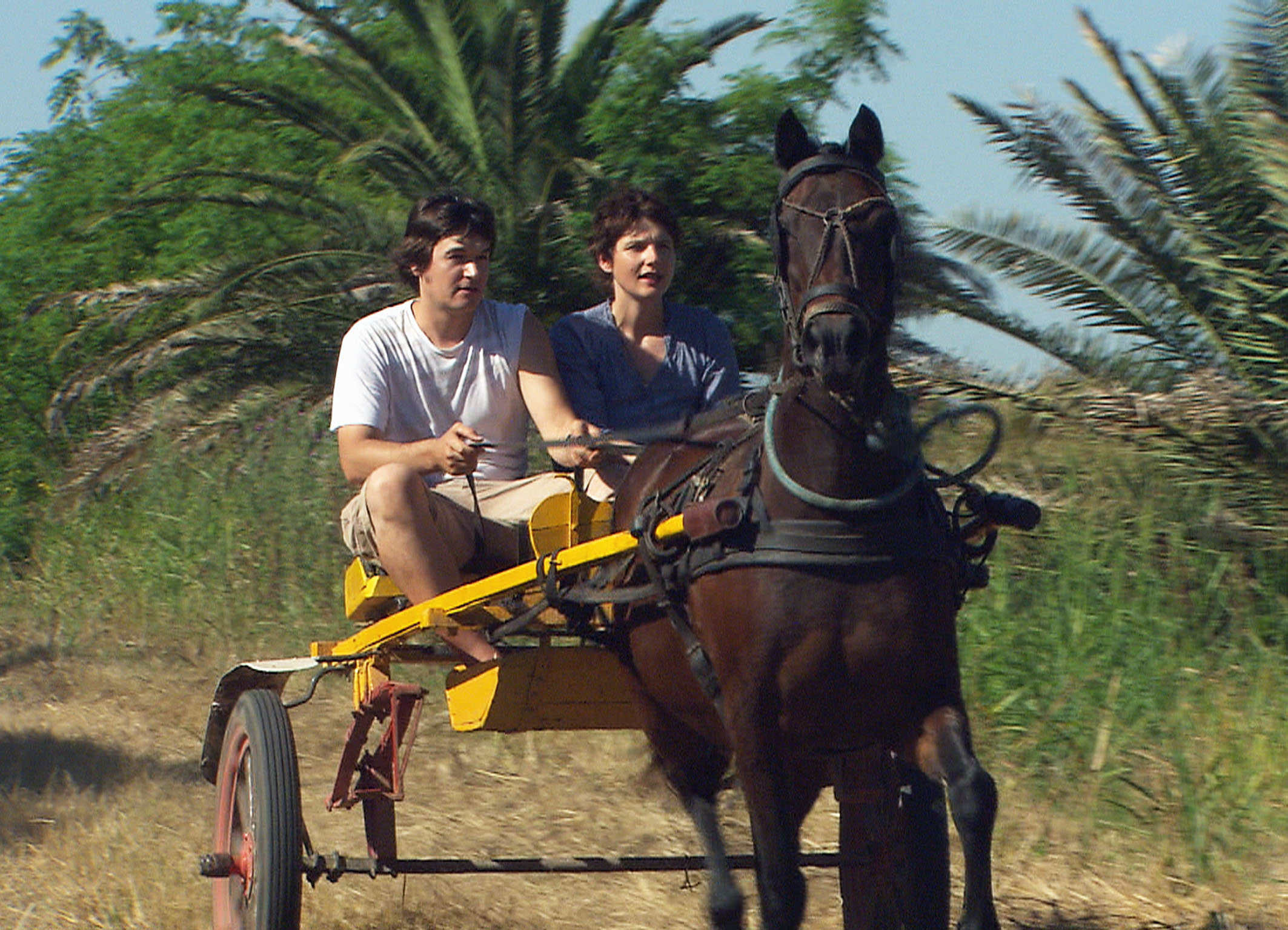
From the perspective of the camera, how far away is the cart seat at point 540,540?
14.9 ft

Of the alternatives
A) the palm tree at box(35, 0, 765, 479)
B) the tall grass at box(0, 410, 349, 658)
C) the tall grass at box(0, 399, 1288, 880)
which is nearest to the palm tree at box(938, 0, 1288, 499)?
the tall grass at box(0, 399, 1288, 880)

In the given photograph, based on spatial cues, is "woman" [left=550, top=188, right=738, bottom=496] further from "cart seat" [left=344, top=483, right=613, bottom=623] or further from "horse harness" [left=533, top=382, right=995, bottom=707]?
"horse harness" [left=533, top=382, right=995, bottom=707]

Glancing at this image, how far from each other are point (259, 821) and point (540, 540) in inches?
40.2

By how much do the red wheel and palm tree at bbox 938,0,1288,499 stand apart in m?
3.71

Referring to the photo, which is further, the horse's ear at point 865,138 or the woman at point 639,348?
the woman at point 639,348

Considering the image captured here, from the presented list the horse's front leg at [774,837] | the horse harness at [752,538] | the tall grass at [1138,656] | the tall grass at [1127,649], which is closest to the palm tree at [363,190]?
the tall grass at [1127,649]

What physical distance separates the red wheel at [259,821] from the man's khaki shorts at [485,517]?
538 millimetres

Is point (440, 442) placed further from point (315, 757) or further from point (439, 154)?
point (439, 154)

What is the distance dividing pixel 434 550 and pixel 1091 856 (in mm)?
2355

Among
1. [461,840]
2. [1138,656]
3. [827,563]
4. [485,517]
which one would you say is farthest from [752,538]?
[1138,656]

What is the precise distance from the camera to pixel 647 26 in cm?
1016

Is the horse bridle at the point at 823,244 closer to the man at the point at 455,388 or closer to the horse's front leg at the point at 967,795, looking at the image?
the horse's front leg at the point at 967,795

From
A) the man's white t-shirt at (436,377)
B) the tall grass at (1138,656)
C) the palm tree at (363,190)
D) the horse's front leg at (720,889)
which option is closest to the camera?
the horse's front leg at (720,889)

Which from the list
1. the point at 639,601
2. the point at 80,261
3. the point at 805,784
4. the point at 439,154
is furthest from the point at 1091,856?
the point at 80,261
